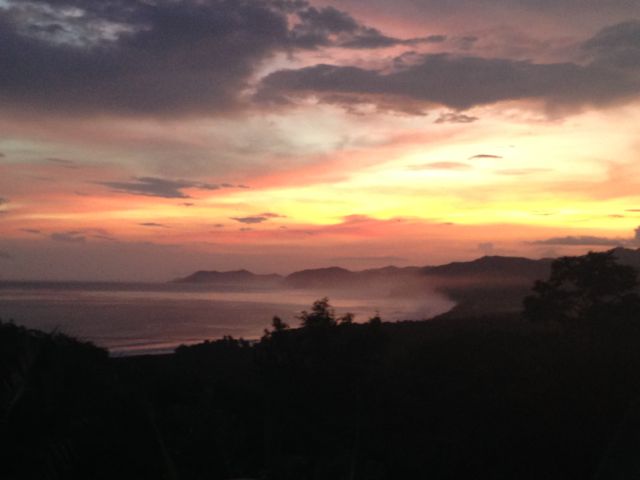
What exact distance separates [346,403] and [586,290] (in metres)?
16.9

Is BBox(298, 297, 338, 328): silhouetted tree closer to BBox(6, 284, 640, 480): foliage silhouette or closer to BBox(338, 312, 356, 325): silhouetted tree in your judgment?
BBox(6, 284, 640, 480): foliage silhouette

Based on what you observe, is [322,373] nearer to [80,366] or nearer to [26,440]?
[80,366]

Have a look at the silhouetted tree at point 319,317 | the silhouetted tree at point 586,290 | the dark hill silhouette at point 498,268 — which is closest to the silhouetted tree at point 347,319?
the silhouetted tree at point 319,317

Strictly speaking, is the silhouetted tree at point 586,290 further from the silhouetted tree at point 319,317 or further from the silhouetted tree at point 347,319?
the silhouetted tree at point 319,317

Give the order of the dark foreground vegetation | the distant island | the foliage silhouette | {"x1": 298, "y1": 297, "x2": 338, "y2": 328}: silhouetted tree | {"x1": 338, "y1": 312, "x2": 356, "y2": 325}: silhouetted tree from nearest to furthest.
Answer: the foliage silhouette → the dark foreground vegetation → {"x1": 298, "y1": 297, "x2": 338, "y2": 328}: silhouetted tree → {"x1": 338, "y1": 312, "x2": 356, "y2": 325}: silhouetted tree → the distant island

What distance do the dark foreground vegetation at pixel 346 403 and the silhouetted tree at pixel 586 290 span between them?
7 centimetres

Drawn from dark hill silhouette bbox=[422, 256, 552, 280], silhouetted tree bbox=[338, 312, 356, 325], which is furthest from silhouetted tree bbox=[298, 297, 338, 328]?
dark hill silhouette bbox=[422, 256, 552, 280]

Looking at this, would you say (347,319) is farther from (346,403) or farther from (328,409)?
(328,409)

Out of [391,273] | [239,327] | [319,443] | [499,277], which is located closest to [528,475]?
[319,443]

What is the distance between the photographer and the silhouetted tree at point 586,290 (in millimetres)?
29312

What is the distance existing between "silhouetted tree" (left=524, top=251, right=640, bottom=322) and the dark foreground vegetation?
0.23 feet

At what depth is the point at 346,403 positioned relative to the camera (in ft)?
56.4

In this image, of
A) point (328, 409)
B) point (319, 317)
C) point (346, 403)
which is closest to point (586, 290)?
point (319, 317)

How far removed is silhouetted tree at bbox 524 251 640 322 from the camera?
29312mm
